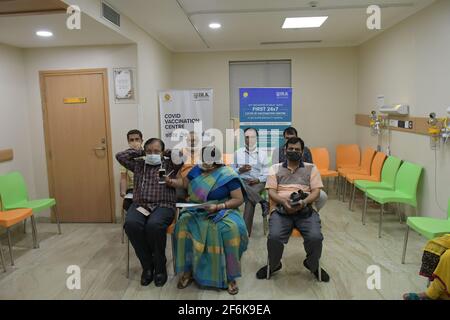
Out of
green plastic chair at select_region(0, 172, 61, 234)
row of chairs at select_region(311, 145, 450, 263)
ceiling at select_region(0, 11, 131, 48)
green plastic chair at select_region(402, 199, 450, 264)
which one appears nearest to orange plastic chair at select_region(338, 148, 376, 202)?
row of chairs at select_region(311, 145, 450, 263)

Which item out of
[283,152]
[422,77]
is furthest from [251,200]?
[422,77]

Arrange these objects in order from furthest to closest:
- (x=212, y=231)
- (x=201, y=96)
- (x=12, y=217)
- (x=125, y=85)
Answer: (x=201, y=96) → (x=125, y=85) → (x=12, y=217) → (x=212, y=231)

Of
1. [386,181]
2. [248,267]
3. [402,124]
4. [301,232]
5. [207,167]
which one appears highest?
[402,124]

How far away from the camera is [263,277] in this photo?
9.77ft

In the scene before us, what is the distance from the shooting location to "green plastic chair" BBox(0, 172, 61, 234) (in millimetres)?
3754

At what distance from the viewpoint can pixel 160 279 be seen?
2906 millimetres

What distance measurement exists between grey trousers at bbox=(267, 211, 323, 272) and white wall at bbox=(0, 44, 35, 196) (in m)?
3.28

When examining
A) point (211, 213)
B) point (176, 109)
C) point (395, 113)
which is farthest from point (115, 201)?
point (395, 113)

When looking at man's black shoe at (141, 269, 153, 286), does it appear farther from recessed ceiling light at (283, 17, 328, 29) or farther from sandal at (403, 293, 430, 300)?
recessed ceiling light at (283, 17, 328, 29)

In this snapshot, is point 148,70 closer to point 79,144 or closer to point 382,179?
point 79,144

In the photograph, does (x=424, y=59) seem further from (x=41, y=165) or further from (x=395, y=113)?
(x=41, y=165)

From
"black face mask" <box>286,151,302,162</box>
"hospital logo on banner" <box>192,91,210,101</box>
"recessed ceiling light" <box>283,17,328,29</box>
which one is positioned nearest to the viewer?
"black face mask" <box>286,151,302,162</box>

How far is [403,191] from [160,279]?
288cm
